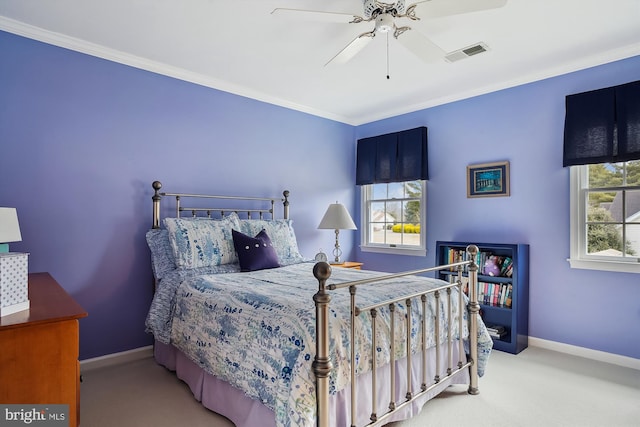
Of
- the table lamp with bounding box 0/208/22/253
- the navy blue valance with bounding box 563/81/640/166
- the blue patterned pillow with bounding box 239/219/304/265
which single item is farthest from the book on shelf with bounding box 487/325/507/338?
the table lamp with bounding box 0/208/22/253

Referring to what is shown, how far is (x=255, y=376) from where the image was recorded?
1.72 meters

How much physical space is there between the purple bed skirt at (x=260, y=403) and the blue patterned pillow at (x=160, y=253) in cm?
64

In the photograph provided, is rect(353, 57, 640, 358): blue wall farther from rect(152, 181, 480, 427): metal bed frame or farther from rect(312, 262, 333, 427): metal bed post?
rect(312, 262, 333, 427): metal bed post

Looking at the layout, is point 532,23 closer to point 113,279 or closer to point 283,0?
point 283,0

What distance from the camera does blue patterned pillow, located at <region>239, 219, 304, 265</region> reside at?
129 inches

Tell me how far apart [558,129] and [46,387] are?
12.7ft

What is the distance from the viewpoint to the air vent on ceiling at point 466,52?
275 centimetres

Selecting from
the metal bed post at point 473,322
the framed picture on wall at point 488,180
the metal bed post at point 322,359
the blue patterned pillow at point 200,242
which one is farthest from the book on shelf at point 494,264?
the metal bed post at point 322,359

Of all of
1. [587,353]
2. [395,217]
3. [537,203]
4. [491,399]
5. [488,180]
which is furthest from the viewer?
[395,217]

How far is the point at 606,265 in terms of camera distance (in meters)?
2.91

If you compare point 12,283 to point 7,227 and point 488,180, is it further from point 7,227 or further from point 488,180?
point 488,180

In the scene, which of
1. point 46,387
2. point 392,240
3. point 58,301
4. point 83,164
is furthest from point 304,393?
point 392,240

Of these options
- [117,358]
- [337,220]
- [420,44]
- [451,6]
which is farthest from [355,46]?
[117,358]

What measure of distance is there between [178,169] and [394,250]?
263cm
